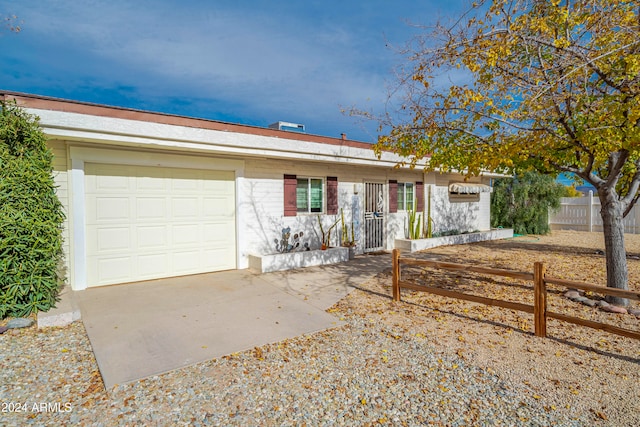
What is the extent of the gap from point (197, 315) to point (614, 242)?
624 centimetres

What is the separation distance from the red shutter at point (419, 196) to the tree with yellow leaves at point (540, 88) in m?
5.29

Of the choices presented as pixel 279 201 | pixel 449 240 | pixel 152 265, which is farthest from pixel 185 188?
pixel 449 240

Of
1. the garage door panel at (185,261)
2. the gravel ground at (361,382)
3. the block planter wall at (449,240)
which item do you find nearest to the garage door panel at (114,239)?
the garage door panel at (185,261)

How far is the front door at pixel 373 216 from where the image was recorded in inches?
392

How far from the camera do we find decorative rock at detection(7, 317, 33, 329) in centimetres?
397

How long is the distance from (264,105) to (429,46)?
79.9ft

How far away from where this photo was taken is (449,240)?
11.5 meters

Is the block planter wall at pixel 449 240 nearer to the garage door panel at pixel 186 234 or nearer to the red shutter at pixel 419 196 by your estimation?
the red shutter at pixel 419 196

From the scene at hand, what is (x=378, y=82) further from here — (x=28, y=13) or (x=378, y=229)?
(x=28, y=13)

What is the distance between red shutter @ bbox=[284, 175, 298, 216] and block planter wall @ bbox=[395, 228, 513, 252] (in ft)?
13.0

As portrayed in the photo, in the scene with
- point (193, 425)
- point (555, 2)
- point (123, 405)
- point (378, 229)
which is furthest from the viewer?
point (378, 229)

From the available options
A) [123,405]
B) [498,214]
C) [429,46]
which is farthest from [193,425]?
[498,214]

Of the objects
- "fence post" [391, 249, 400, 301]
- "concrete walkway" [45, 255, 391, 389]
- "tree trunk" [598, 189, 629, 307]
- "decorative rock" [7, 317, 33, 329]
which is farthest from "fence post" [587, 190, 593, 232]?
"decorative rock" [7, 317, 33, 329]

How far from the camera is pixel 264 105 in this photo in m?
27.5
